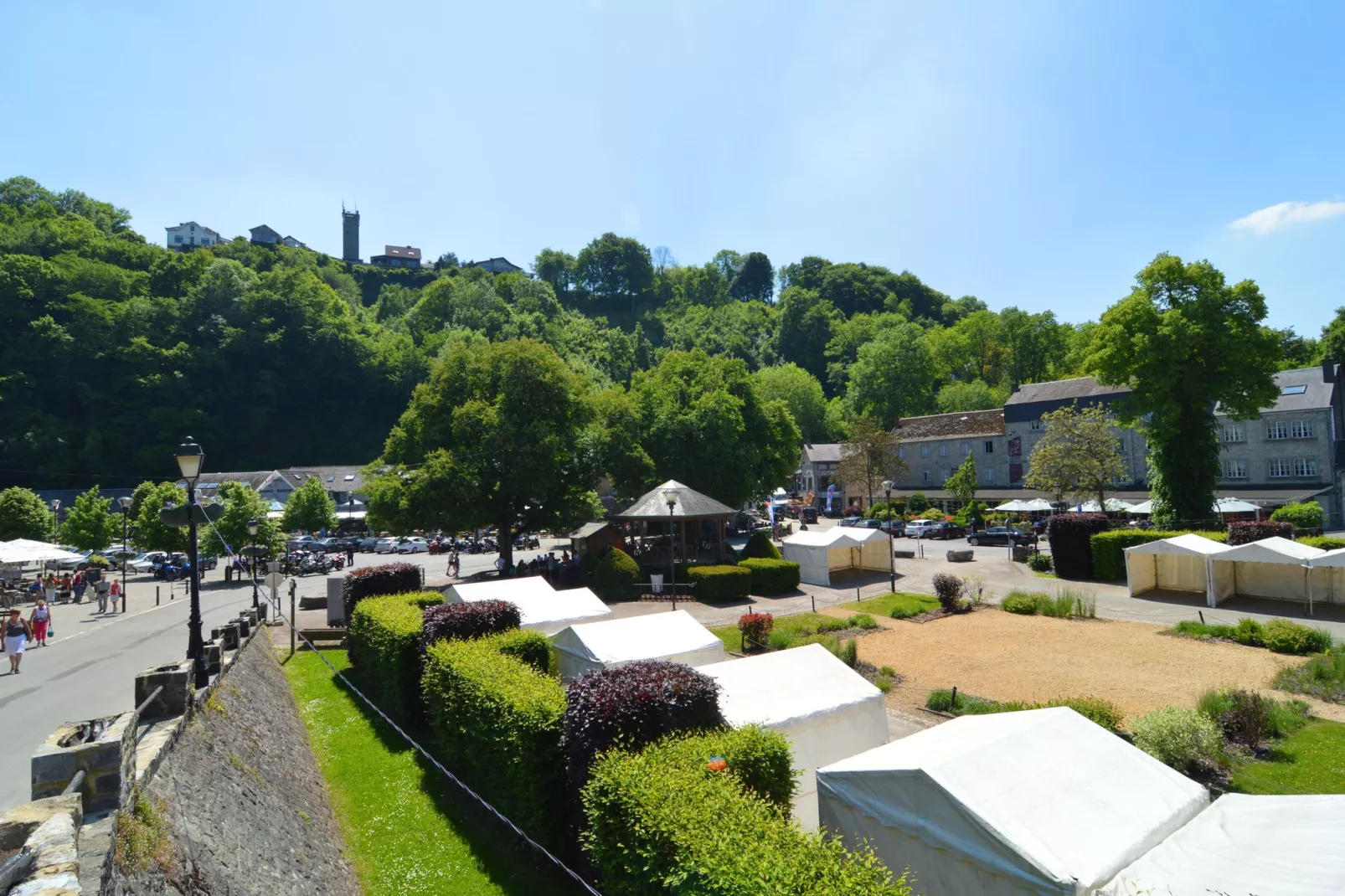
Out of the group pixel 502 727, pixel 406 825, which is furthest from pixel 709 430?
pixel 502 727

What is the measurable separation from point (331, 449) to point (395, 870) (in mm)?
82965

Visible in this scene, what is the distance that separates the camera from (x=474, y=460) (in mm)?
30750

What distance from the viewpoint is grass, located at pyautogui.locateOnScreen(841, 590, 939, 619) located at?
74.9 feet

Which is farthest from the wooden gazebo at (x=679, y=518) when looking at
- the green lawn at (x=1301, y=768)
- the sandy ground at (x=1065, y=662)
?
the green lawn at (x=1301, y=768)

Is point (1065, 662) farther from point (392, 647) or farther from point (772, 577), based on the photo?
point (392, 647)

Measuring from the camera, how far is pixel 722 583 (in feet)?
88.0

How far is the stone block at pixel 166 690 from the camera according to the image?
321 inches

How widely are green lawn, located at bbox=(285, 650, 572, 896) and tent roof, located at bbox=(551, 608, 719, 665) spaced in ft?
9.93

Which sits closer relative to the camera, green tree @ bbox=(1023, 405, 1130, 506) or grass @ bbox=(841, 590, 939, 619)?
grass @ bbox=(841, 590, 939, 619)

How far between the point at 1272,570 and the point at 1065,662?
12.5m

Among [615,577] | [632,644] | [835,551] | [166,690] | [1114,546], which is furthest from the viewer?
[835,551]

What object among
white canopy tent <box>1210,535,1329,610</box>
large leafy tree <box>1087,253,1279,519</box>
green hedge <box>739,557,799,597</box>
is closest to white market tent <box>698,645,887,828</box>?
green hedge <box>739,557,799,597</box>

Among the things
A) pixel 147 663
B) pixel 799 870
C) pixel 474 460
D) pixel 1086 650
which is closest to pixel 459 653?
pixel 799 870

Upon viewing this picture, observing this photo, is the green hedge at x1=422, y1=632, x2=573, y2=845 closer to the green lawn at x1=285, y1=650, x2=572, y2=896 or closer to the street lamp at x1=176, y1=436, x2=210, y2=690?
the green lawn at x1=285, y1=650, x2=572, y2=896
